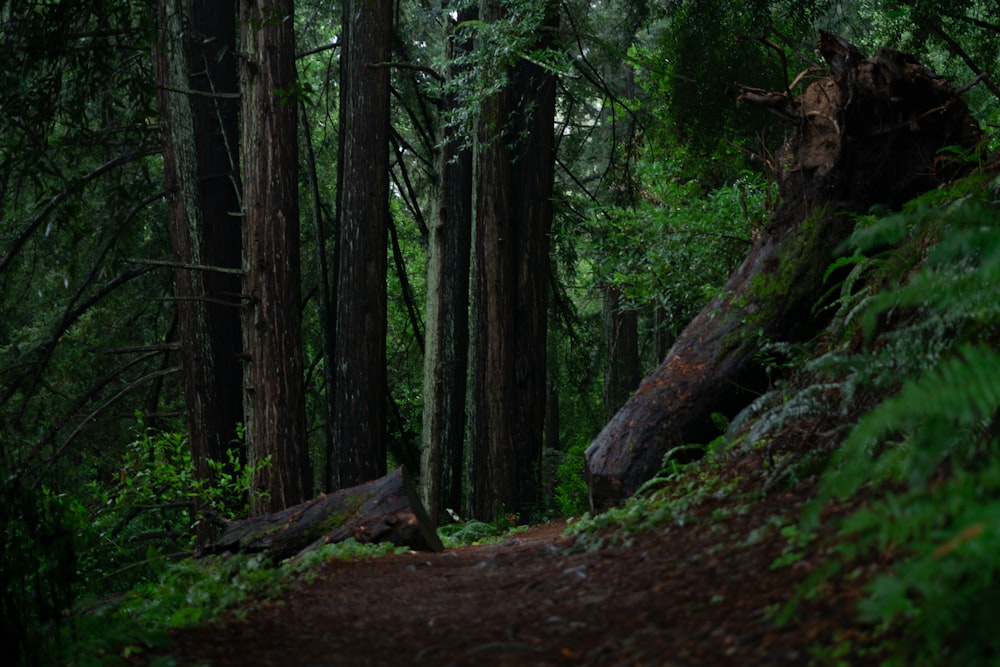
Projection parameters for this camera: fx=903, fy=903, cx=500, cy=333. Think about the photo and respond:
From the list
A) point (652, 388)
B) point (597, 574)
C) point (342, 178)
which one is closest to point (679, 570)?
point (597, 574)

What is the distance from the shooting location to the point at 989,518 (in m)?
2.12

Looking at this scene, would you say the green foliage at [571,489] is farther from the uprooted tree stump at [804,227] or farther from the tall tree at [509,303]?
the uprooted tree stump at [804,227]

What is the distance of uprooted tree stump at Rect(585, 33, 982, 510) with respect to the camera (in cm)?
691

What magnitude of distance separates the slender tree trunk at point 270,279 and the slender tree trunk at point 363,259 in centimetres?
164

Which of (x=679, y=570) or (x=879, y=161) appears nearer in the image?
(x=679, y=570)

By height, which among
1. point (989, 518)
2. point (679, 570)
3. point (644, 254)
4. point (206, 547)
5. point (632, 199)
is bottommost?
point (206, 547)

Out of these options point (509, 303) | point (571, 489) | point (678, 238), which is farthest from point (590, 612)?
point (571, 489)

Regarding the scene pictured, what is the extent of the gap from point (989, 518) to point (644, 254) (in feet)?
32.2

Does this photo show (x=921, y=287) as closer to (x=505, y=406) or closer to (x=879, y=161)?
(x=879, y=161)

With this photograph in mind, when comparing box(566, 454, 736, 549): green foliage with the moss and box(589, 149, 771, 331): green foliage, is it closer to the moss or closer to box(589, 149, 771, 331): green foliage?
Result: the moss

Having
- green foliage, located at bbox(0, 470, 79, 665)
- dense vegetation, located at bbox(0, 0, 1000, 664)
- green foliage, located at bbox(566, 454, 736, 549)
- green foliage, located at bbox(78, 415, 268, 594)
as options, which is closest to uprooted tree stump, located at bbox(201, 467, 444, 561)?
dense vegetation, located at bbox(0, 0, 1000, 664)

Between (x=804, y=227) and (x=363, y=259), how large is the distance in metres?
6.13

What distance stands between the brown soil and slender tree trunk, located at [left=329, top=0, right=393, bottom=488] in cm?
612

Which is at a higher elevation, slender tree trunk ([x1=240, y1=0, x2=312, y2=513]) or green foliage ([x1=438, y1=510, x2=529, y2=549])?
slender tree trunk ([x1=240, y1=0, x2=312, y2=513])
